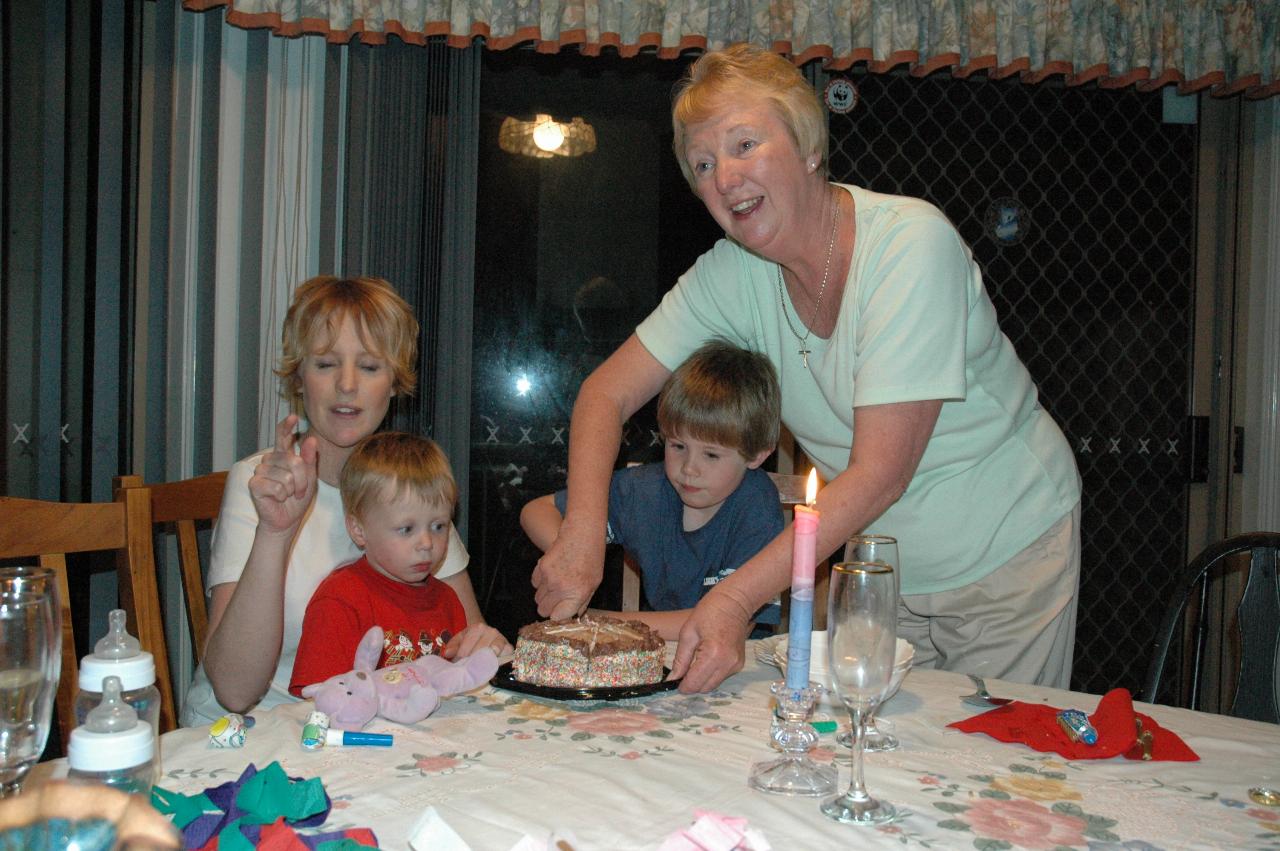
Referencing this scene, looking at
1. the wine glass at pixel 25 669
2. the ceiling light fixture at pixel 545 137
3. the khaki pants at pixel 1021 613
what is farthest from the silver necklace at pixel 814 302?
the ceiling light fixture at pixel 545 137

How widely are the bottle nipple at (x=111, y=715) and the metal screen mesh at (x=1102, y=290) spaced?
3.04m

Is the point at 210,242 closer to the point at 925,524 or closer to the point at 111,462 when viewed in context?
the point at 111,462

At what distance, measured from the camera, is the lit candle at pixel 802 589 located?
91 cm

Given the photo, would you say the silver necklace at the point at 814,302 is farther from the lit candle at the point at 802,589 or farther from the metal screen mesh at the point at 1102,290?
the metal screen mesh at the point at 1102,290

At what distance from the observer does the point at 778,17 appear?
9.64ft

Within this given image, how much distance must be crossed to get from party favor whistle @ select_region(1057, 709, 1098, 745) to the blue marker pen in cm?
74

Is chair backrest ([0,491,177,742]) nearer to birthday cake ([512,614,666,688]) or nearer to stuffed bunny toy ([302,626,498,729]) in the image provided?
stuffed bunny toy ([302,626,498,729])

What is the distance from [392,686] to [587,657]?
0.25 meters

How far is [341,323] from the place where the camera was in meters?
1.78

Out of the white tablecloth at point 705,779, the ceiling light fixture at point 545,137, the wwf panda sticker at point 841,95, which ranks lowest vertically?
the white tablecloth at point 705,779

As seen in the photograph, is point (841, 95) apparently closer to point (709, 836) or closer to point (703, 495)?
point (703, 495)

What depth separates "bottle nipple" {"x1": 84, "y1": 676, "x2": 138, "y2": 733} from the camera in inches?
28.5

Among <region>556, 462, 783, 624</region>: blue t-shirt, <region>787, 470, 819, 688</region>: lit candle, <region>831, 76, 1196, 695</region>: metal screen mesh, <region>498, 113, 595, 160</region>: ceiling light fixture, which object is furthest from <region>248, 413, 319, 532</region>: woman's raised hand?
<region>831, 76, 1196, 695</region>: metal screen mesh

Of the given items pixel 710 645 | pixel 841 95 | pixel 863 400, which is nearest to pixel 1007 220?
pixel 841 95
